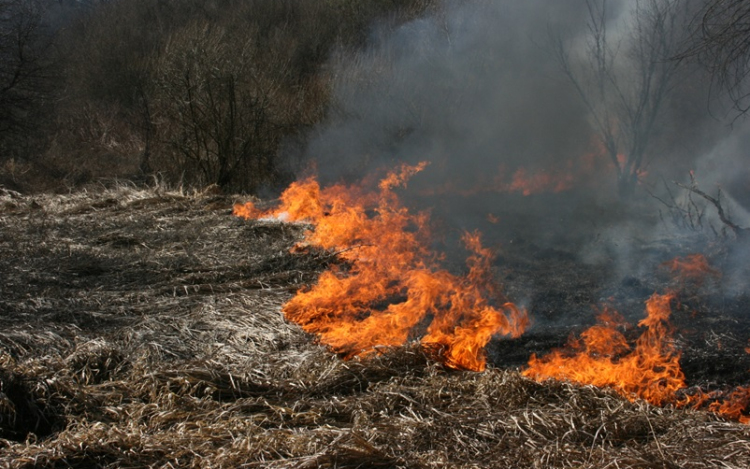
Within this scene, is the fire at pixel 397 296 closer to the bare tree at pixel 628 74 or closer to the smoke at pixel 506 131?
the smoke at pixel 506 131

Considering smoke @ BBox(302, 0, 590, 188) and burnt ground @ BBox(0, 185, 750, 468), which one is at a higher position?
smoke @ BBox(302, 0, 590, 188)

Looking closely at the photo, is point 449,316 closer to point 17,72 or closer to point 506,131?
point 506,131

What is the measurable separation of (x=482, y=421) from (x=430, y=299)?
212cm

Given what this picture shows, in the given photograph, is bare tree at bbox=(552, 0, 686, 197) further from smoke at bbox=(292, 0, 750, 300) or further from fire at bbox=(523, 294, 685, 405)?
fire at bbox=(523, 294, 685, 405)

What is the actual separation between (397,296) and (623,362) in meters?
2.24

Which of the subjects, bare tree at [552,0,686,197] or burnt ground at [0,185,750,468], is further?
bare tree at [552,0,686,197]

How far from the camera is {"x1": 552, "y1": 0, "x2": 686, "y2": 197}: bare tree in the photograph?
28.7 ft

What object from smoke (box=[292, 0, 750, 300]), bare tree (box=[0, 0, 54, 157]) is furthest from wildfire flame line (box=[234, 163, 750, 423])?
→ bare tree (box=[0, 0, 54, 157])

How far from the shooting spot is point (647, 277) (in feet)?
19.2

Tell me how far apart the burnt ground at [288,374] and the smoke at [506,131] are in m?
1.07

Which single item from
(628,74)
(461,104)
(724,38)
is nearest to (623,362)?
(724,38)

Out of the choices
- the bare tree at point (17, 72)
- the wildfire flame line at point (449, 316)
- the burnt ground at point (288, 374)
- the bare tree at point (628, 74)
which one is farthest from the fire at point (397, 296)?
the bare tree at point (17, 72)

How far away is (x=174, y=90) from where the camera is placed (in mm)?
12242

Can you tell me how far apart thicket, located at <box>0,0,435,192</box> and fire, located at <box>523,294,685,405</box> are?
9.82 m
